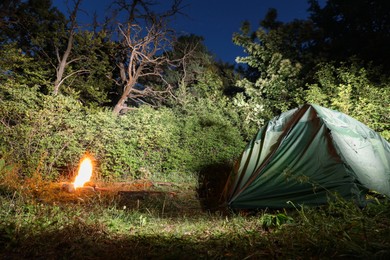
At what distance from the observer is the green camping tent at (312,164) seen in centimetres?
382

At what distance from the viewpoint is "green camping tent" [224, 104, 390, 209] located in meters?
3.82

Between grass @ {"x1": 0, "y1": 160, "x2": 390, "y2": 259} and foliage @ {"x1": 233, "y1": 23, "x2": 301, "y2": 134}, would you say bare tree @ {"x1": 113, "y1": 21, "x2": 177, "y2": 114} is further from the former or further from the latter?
grass @ {"x1": 0, "y1": 160, "x2": 390, "y2": 259}

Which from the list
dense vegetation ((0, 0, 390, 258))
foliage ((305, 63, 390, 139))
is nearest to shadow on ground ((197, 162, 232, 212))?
dense vegetation ((0, 0, 390, 258))

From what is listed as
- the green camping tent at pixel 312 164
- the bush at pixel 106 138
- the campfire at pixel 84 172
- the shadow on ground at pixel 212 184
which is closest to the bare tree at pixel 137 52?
the bush at pixel 106 138

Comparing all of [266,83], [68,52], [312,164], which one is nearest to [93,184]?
[312,164]

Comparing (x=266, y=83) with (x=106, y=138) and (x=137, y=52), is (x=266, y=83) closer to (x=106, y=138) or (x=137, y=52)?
(x=137, y=52)

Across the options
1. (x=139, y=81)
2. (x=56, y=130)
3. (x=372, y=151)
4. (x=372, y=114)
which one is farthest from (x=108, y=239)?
(x=139, y=81)

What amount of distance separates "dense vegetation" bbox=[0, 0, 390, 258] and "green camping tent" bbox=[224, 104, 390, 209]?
64 centimetres

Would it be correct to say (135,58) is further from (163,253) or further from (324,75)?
(163,253)

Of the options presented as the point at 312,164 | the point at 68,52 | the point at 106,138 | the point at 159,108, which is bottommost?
the point at 312,164

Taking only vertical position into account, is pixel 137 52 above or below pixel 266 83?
above

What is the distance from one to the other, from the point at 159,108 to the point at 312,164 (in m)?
7.05

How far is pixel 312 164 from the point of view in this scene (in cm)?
414

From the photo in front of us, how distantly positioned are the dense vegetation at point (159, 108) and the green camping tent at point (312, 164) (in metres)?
0.64
